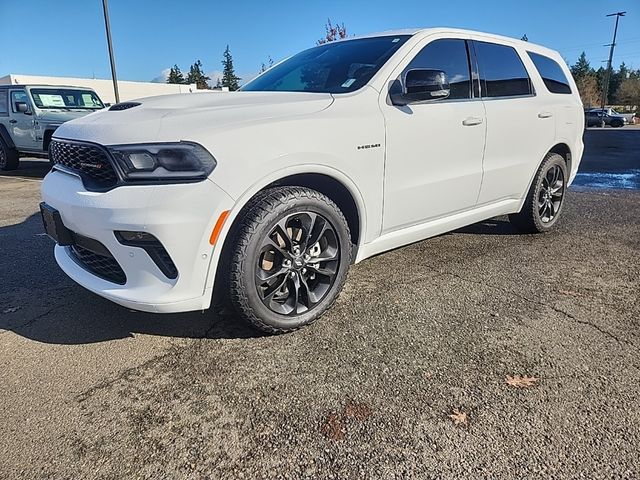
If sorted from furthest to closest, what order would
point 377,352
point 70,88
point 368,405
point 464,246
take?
1. point 70,88
2. point 464,246
3. point 377,352
4. point 368,405

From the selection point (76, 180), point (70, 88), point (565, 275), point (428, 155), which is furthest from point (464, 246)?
point (70, 88)

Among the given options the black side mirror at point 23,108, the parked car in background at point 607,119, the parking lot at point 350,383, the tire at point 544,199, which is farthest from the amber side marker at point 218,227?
the parked car in background at point 607,119

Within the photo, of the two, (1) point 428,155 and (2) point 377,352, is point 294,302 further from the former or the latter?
(1) point 428,155

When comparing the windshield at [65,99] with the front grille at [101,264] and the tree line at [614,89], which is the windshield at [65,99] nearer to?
the front grille at [101,264]

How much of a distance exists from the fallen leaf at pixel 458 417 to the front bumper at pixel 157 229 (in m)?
1.31

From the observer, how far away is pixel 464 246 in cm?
437

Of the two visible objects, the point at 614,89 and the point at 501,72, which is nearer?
the point at 501,72

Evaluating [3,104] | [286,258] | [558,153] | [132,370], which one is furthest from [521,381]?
[3,104]

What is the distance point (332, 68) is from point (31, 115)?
936 centimetres

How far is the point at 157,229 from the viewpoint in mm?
2193

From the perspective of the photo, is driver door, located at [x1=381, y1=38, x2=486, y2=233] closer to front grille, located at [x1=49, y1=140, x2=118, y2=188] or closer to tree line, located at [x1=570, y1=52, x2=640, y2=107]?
front grille, located at [x1=49, y1=140, x2=118, y2=188]

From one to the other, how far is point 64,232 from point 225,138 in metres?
1.11

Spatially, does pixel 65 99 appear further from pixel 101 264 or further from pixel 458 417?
pixel 458 417

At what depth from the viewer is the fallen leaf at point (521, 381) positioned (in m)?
2.21
